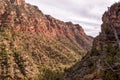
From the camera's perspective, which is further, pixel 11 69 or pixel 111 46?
pixel 11 69

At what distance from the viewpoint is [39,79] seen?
564 ft

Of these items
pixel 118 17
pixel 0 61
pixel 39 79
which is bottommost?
pixel 39 79

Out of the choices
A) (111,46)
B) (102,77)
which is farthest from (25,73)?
(102,77)

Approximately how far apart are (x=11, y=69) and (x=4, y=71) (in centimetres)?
611

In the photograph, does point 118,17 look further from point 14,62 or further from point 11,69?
point 14,62

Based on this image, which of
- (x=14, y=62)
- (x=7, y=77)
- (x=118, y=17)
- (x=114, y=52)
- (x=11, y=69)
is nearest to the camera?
(x=114, y=52)

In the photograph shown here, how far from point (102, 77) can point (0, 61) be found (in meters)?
152

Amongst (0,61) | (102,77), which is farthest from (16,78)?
(102,77)

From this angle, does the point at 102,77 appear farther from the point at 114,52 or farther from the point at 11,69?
the point at 11,69

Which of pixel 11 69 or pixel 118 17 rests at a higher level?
pixel 118 17

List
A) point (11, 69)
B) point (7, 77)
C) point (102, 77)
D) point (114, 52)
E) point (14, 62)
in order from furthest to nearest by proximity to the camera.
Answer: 1. point (14, 62)
2. point (11, 69)
3. point (7, 77)
4. point (114, 52)
5. point (102, 77)

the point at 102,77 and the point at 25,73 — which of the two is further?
the point at 25,73

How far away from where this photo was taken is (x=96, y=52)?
71875 millimetres

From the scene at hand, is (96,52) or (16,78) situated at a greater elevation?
(96,52)
